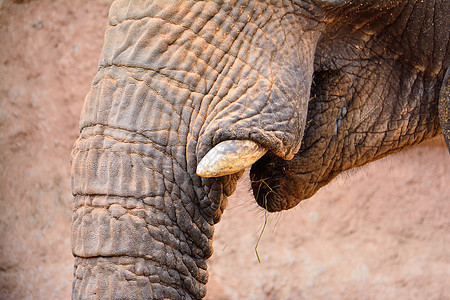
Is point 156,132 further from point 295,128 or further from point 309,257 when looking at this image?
point 309,257

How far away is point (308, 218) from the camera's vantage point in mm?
3311

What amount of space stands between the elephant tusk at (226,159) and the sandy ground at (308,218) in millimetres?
1707

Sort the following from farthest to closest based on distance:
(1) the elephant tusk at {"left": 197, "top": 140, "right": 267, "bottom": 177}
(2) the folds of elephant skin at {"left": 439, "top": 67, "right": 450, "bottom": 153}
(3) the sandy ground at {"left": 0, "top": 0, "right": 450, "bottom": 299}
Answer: (3) the sandy ground at {"left": 0, "top": 0, "right": 450, "bottom": 299}, (2) the folds of elephant skin at {"left": 439, "top": 67, "right": 450, "bottom": 153}, (1) the elephant tusk at {"left": 197, "top": 140, "right": 267, "bottom": 177}

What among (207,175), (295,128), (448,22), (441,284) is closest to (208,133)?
(207,175)

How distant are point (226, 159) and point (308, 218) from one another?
1859mm

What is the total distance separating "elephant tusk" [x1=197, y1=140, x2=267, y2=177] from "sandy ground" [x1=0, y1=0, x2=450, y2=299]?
171 centimetres

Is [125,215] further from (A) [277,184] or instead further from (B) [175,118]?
(A) [277,184]

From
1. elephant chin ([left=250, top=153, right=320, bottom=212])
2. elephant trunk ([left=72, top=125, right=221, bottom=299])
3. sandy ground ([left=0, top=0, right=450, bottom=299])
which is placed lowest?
sandy ground ([left=0, top=0, right=450, bottom=299])

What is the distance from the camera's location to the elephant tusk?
4.91ft

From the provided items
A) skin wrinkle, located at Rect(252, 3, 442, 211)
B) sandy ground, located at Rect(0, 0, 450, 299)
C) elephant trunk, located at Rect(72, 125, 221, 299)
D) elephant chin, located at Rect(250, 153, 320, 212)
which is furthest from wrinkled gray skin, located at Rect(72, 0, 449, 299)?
sandy ground, located at Rect(0, 0, 450, 299)

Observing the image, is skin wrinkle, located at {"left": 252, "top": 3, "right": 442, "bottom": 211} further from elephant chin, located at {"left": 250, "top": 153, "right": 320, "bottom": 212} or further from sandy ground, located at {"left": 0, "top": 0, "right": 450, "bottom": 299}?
sandy ground, located at {"left": 0, "top": 0, "right": 450, "bottom": 299}

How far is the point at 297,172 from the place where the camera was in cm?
201

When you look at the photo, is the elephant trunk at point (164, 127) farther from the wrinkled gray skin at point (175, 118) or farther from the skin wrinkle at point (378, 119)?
the skin wrinkle at point (378, 119)

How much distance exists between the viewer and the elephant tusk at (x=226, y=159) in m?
1.50
